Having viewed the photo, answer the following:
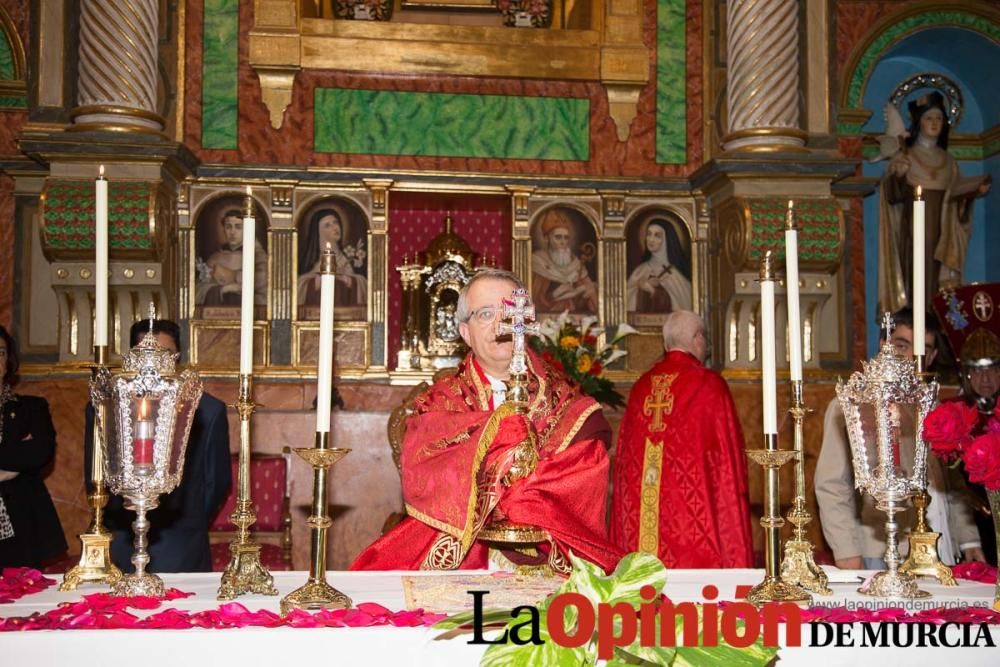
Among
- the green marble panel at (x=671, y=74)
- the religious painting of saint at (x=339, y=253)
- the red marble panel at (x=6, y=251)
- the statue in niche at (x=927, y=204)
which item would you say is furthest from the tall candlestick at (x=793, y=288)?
the red marble panel at (x=6, y=251)

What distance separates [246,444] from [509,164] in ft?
19.0

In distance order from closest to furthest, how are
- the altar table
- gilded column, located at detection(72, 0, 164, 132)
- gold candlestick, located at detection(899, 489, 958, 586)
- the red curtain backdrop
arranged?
the altar table
gold candlestick, located at detection(899, 489, 958, 586)
gilded column, located at detection(72, 0, 164, 132)
the red curtain backdrop

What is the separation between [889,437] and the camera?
2.81m

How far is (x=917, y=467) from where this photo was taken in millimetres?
2812

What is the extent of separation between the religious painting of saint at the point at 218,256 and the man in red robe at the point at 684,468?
336 centimetres

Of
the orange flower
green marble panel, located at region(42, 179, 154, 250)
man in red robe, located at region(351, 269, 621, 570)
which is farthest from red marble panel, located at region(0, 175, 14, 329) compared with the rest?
man in red robe, located at region(351, 269, 621, 570)

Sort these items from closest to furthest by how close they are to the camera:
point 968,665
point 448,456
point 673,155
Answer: point 968,665
point 448,456
point 673,155

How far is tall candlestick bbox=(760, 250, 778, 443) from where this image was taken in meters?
2.64

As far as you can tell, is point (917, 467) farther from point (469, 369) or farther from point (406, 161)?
point (406, 161)

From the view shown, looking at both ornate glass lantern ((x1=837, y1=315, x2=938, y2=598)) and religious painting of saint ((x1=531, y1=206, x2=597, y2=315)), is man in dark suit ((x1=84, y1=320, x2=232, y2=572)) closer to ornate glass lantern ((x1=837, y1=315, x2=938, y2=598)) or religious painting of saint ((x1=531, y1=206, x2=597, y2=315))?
ornate glass lantern ((x1=837, y1=315, x2=938, y2=598))

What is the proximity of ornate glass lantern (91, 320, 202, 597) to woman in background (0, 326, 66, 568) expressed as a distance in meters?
2.60

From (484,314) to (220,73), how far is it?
5.25m

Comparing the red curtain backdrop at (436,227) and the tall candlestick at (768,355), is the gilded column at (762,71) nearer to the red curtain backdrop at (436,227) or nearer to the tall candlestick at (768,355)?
the red curtain backdrop at (436,227)

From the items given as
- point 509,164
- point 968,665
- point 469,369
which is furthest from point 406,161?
point 968,665
